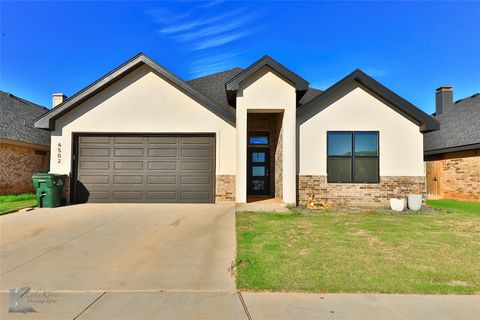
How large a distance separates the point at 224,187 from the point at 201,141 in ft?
6.84

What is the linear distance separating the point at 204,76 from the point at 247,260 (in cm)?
1537

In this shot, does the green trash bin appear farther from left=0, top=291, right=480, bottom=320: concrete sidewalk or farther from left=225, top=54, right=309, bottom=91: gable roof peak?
left=0, top=291, right=480, bottom=320: concrete sidewalk

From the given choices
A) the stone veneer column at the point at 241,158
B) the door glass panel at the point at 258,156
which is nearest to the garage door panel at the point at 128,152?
the stone veneer column at the point at 241,158

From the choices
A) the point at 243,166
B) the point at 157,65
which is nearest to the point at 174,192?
the point at 243,166

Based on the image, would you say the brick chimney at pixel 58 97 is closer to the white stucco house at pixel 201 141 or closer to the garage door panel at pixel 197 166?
the white stucco house at pixel 201 141

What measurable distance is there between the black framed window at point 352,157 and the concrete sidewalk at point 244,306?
7.83m

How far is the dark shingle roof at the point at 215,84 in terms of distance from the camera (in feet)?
50.3

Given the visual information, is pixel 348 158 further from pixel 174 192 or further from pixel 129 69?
pixel 129 69

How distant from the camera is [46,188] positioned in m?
10.6

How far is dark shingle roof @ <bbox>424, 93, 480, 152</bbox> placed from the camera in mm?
14906

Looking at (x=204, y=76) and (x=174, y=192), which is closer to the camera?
(x=174, y=192)

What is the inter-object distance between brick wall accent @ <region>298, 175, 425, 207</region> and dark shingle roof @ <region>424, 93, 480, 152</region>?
17.8 ft

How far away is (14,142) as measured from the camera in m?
14.4

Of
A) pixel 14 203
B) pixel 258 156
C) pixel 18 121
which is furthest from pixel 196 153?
pixel 18 121
